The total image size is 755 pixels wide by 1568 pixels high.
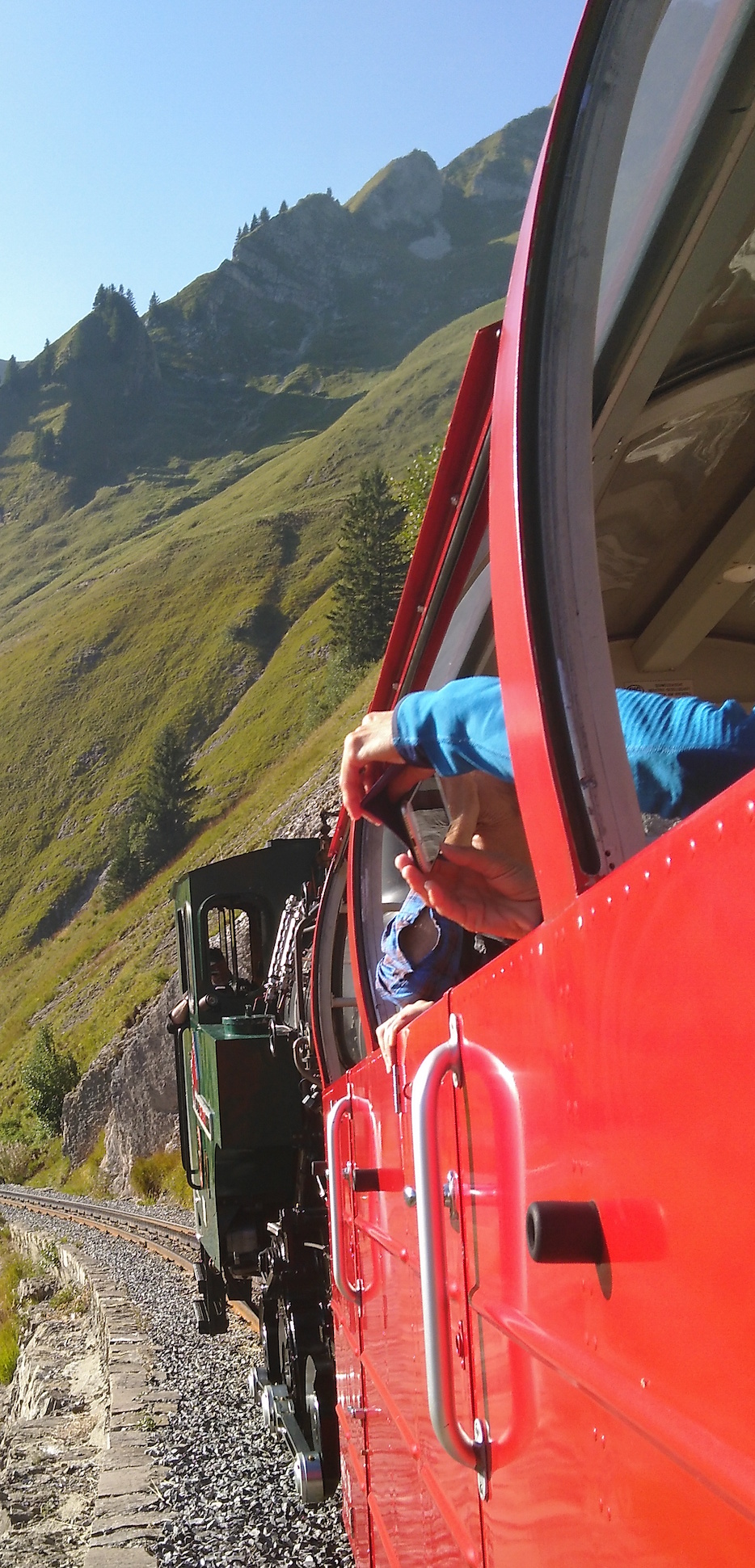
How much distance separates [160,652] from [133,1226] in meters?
94.8

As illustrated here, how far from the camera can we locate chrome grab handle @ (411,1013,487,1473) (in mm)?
1677

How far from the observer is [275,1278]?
6.74 meters

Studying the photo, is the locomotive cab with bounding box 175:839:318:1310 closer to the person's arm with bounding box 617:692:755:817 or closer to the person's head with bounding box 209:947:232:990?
the person's head with bounding box 209:947:232:990

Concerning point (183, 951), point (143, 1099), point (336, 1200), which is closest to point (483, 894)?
point (336, 1200)

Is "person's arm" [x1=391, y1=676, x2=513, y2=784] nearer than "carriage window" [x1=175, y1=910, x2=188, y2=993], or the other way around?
"person's arm" [x1=391, y1=676, x2=513, y2=784]

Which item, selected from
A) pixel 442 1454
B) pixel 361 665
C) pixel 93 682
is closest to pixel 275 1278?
pixel 442 1454

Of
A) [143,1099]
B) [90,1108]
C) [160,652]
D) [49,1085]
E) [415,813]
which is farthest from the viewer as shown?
[160,652]

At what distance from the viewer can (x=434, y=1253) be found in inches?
67.4

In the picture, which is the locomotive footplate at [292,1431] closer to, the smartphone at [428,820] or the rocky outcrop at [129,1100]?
the smartphone at [428,820]

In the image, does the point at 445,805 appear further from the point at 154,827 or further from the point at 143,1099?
the point at 154,827

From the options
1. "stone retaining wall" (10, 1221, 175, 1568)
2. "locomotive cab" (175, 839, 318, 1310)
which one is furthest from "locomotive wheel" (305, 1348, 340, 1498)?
"locomotive cab" (175, 839, 318, 1310)

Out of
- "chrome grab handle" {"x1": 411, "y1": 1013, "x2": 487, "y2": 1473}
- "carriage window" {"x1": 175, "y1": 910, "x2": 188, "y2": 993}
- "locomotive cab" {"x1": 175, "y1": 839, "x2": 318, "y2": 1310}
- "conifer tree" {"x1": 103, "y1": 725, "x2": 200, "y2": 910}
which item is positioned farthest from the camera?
"conifer tree" {"x1": 103, "y1": 725, "x2": 200, "y2": 910}

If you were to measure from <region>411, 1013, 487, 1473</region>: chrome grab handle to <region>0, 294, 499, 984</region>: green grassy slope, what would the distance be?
69.2 m

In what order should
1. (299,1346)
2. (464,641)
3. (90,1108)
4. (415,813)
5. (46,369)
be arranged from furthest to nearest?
(46,369) → (90,1108) → (299,1346) → (464,641) → (415,813)
